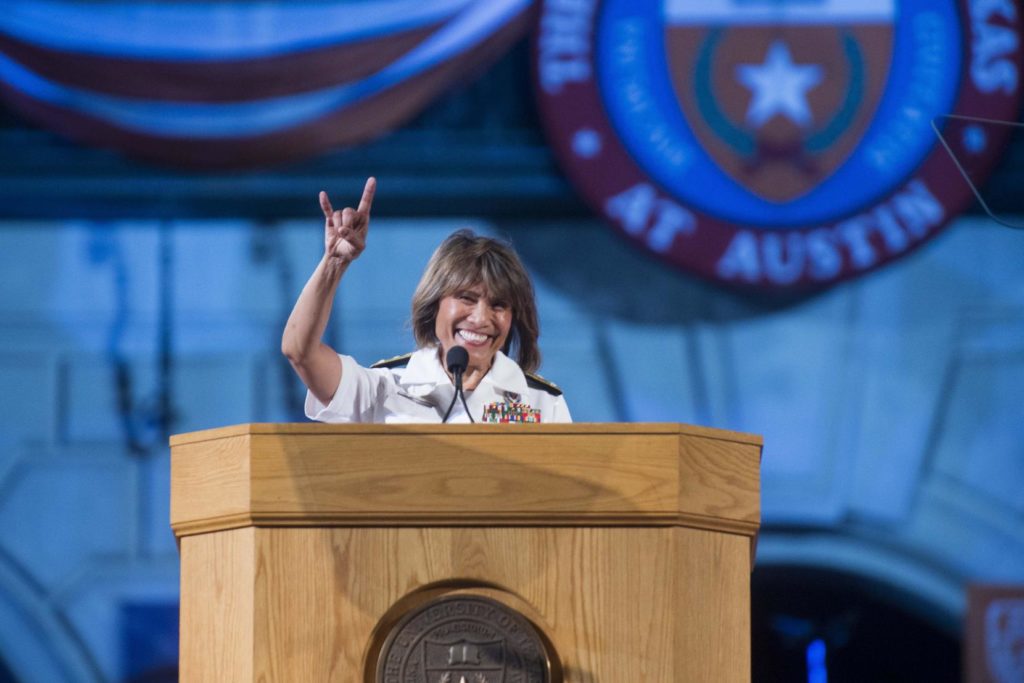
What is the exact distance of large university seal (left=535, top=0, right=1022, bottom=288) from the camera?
388cm

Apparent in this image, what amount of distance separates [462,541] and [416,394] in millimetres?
678

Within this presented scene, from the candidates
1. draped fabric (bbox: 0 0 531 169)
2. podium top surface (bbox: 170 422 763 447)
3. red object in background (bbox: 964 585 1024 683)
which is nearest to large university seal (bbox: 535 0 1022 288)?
draped fabric (bbox: 0 0 531 169)

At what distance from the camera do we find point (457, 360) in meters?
2.07

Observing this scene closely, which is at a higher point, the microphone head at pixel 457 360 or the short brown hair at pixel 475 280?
the short brown hair at pixel 475 280

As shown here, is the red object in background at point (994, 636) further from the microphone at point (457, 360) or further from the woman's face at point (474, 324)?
the microphone at point (457, 360)

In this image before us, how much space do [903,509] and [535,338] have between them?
171cm

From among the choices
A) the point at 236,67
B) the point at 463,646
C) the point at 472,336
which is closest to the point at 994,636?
the point at 472,336

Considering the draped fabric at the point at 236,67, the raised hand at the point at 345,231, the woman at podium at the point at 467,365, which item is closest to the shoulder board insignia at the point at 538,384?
the woman at podium at the point at 467,365

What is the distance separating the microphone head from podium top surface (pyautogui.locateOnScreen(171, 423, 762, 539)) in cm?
42

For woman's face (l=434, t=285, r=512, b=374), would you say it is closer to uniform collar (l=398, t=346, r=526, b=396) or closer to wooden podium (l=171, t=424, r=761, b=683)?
uniform collar (l=398, t=346, r=526, b=396)

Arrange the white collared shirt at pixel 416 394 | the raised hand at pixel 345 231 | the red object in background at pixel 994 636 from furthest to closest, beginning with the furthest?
the red object in background at pixel 994 636 < the white collared shirt at pixel 416 394 < the raised hand at pixel 345 231

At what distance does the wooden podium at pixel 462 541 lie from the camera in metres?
1.62

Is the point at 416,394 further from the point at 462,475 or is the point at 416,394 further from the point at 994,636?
the point at 994,636

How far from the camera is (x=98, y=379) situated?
384 centimetres
